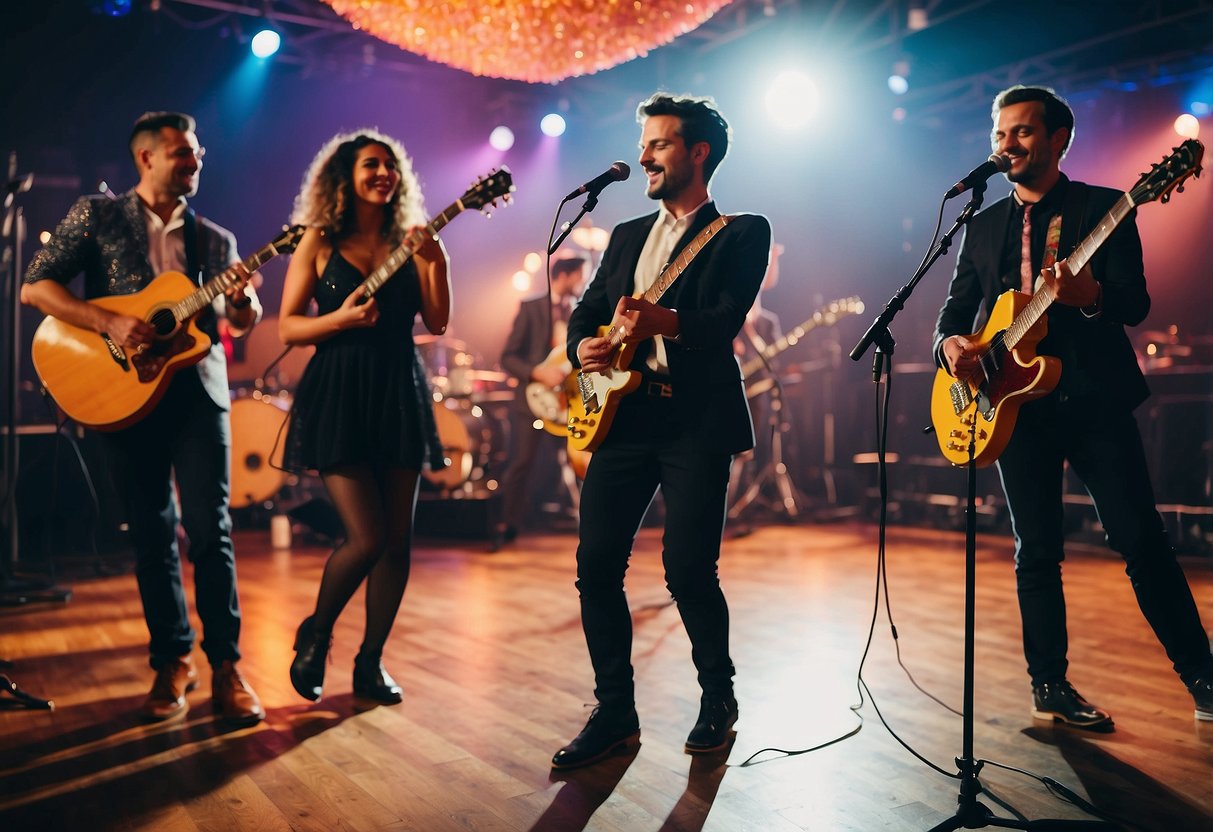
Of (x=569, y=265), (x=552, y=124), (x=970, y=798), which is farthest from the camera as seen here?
(x=552, y=124)

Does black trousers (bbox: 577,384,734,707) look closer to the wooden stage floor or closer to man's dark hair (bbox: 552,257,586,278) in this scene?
the wooden stage floor

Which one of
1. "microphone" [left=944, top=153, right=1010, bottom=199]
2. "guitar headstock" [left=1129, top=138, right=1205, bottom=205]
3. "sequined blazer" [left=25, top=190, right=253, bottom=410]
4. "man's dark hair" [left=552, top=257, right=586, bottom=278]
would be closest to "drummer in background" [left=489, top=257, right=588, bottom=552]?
"man's dark hair" [left=552, top=257, right=586, bottom=278]

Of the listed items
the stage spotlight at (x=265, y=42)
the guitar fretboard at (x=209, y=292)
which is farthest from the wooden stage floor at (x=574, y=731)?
the stage spotlight at (x=265, y=42)

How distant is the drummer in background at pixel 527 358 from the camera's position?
23.9 feet

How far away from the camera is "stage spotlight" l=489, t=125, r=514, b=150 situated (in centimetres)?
1088

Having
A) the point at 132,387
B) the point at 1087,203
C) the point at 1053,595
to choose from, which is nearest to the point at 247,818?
the point at 132,387

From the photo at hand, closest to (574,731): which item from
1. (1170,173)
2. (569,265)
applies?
(1170,173)

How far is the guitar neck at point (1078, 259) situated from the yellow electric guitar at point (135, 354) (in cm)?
216

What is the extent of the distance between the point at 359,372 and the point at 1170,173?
2.31m

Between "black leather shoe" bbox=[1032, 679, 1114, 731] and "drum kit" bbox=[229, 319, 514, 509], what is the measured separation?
473 cm

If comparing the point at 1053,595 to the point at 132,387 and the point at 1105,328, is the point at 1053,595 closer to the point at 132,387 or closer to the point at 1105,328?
the point at 1105,328

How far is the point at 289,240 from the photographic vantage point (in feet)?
11.2

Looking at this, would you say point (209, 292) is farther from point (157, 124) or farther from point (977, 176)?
point (977, 176)

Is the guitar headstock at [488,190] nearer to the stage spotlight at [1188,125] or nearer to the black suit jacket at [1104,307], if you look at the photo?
the black suit jacket at [1104,307]
